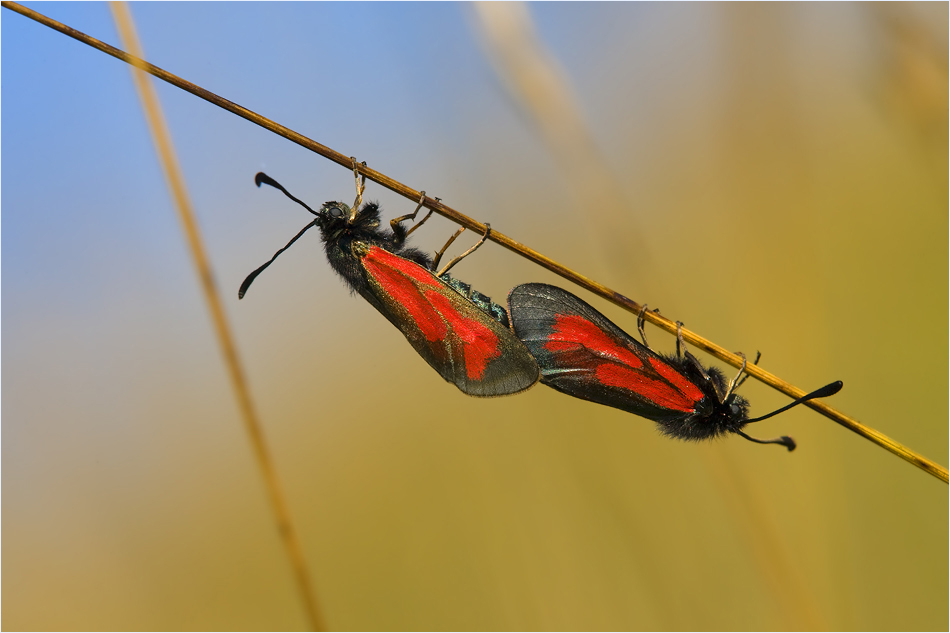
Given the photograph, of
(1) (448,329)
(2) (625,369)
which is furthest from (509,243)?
(2) (625,369)

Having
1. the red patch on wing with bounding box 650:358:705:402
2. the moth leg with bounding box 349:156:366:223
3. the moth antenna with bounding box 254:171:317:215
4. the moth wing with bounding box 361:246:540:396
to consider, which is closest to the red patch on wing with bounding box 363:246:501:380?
the moth wing with bounding box 361:246:540:396

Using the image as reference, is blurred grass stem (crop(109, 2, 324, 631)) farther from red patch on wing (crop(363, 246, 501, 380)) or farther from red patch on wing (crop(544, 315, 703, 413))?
red patch on wing (crop(544, 315, 703, 413))

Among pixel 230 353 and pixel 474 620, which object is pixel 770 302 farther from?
pixel 230 353

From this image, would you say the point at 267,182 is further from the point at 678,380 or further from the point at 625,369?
the point at 678,380

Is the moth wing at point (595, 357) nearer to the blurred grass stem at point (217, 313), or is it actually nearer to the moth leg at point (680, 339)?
the moth leg at point (680, 339)

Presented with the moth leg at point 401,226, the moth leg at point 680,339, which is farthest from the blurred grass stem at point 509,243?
the moth leg at point 401,226
